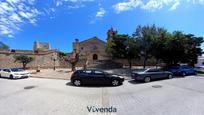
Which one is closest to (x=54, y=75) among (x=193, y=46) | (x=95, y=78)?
(x=95, y=78)

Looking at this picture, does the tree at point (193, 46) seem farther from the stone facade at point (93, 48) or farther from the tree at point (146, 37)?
the stone facade at point (93, 48)

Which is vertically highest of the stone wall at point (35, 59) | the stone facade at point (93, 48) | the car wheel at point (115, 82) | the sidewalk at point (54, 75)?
the stone facade at point (93, 48)

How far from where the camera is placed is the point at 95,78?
1634cm

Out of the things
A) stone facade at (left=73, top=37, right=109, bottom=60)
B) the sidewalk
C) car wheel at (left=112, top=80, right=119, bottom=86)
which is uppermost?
stone facade at (left=73, top=37, right=109, bottom=60)

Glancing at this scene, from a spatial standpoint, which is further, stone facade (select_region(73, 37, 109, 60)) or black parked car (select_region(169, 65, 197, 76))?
stone facade (select_region(73, 37, 109, 60))

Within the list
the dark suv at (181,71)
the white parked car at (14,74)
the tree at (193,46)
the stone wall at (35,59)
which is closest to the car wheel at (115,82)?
the dark suv at (181,71)

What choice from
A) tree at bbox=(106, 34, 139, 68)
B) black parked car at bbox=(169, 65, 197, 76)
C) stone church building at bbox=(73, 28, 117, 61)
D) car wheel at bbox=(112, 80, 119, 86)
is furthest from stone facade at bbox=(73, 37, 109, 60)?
car wheel at bbox=(112, 80, 119, 86)

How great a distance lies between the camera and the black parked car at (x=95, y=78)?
16312 mm

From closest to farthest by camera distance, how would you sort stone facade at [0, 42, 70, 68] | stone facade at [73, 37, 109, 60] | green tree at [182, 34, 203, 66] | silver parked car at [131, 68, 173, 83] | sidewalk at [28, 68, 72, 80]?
silver parked car at [131, 68, 173, 83]
sidewalk at [28, 68, 72, 80]
green tree at [182, 34, 203, 66]
stone facade at [0, 42, 70, 68]
stone facade at [73, 37, 109, 60]

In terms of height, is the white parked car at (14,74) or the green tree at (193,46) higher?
the green tree at (193,46)

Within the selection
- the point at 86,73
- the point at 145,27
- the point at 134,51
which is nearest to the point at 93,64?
the point at 134,51

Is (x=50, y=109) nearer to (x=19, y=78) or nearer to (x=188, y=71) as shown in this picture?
(x=19, y=78)

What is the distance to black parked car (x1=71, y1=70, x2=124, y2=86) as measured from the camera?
16312 millimetres

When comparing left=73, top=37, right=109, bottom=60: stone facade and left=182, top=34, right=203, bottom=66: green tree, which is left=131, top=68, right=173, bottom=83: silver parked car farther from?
left=73, top=37, right=109, bottom=60: stone facade
